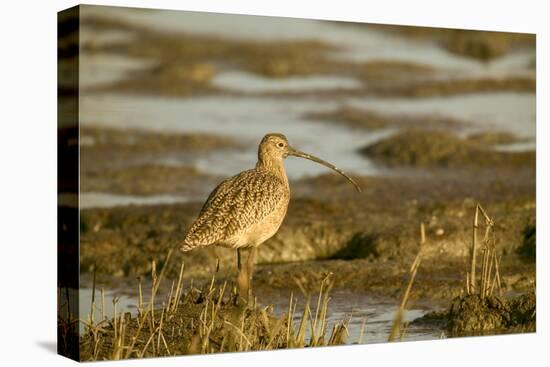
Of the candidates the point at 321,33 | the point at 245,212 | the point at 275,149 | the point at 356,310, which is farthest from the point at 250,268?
the point at 321,33

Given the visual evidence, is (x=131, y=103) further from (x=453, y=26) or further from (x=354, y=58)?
(x=453, y=26)

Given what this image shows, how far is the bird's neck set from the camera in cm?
1006

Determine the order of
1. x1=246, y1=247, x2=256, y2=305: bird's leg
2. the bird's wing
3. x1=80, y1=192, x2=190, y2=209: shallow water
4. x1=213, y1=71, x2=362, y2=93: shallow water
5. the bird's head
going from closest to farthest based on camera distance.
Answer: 1. the bird's wing
2. x1=246, y1=247, x2=256, y2=305: bird's leg
3. x1=80, y1=192, x2=190, y2=209: shallow water
4. the bird's head
5. x1=213, y1=71, x2=362, y2=93: shallow water

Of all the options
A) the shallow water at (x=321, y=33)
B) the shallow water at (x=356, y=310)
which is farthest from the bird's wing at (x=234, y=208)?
the shallow water at (x=321, y=33)

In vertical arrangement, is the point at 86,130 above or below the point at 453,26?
below

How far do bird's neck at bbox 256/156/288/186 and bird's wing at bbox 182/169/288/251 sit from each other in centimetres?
15

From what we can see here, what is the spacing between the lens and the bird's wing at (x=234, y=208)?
9.52 m

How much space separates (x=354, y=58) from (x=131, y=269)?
2693mm

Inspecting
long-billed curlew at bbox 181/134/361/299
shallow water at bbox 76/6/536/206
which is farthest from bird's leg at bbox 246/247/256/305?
shallow water at bbox 76/6/536/206

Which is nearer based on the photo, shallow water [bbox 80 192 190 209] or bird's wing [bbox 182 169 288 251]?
bird's wing [bbox 182 169 288 251]

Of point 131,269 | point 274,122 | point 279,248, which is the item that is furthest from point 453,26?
point 131,269

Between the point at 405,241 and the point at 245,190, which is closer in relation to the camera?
the point at 245,190

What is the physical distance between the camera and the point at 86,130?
923 cm

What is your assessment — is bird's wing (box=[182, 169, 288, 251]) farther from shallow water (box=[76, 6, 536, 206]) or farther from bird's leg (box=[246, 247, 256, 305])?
shallow water (box=[76, 6, 536, 206])
